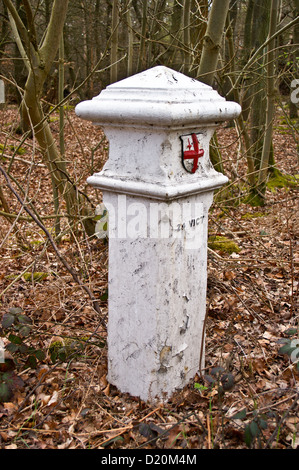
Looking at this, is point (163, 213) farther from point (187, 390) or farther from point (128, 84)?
point (187, 390)

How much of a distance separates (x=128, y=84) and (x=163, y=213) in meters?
0.65

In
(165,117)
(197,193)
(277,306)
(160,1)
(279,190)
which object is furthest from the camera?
(279,190)

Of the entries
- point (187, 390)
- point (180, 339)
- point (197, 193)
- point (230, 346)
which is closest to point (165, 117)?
point (197, 193)

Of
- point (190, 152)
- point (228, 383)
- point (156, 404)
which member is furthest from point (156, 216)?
point (156, 404)

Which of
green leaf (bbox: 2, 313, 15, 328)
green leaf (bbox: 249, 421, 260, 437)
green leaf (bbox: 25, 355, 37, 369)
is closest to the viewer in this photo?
green leaf (bbox: 249, 421, 260, 437)

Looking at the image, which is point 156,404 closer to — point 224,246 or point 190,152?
point 190,152

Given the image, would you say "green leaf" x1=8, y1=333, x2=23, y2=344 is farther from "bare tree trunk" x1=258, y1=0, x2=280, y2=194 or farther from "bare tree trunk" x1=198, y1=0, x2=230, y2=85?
"bare tree trunk" x1=258, y1=0, x2=280, y2=194

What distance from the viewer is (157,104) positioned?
191 centimetres

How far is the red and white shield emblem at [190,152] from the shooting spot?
2.09 metres

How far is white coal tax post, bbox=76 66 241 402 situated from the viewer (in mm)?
2016

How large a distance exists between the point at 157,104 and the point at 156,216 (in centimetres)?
51

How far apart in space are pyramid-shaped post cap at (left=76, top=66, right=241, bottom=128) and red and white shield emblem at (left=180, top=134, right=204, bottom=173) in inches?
2.6

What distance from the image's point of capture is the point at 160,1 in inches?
262

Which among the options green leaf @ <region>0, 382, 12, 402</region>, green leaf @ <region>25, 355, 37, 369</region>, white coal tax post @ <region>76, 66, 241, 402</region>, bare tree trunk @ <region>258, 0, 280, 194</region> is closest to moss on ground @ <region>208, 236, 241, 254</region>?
bare tree trunk @ <region>258, 0, 280, 194</region>
